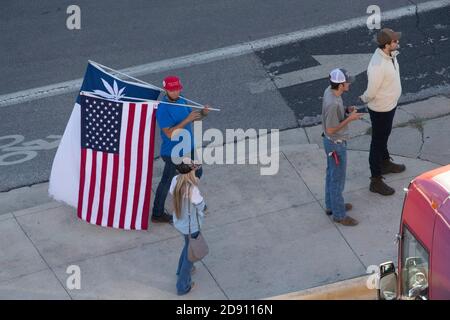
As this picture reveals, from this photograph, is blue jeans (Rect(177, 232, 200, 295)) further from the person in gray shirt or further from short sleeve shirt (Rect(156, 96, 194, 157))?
the person in gray shirt

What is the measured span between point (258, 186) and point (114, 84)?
185 cm

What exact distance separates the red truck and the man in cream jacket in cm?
294

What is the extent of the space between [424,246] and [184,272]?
9.36 feet

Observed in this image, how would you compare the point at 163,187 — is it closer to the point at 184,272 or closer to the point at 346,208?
the point at 184,272

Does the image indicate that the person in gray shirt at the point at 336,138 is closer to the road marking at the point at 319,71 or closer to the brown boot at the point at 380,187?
the brown boot at the point at 380,187

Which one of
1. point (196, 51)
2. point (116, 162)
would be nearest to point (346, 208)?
point (116, 162)

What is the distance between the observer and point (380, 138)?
10.5 meters

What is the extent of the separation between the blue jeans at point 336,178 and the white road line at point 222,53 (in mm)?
3788

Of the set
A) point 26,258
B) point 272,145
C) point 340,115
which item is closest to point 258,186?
point 272,145

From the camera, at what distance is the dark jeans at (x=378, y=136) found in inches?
411

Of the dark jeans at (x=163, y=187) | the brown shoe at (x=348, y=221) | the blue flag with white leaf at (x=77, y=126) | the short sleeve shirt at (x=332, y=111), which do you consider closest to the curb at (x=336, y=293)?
the brown shoe at (x=348, y=221)

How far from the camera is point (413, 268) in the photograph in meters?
7.36

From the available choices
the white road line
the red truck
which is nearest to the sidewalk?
the red truck

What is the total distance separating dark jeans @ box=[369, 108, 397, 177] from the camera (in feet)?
34.2
